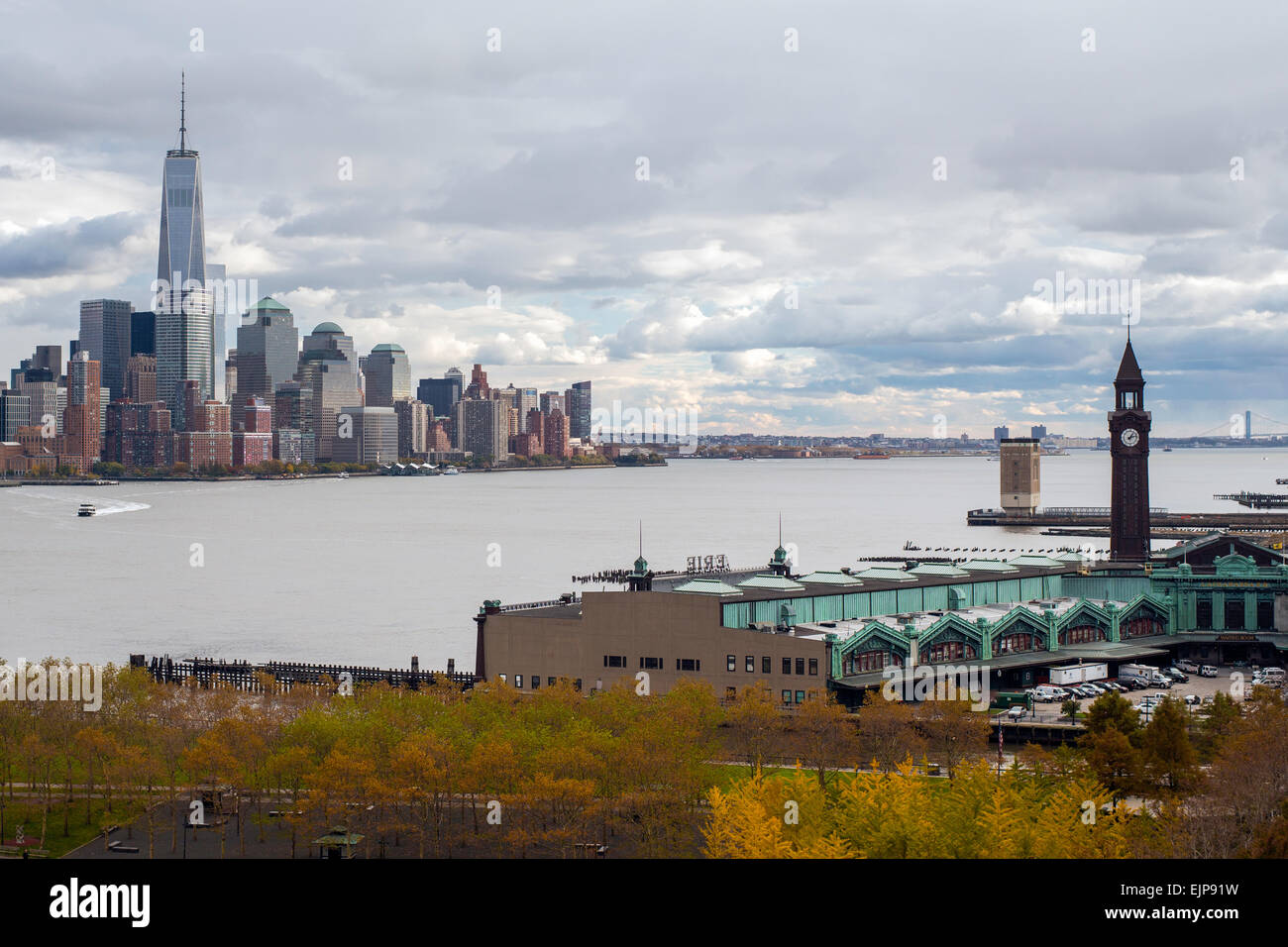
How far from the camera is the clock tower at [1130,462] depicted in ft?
Result: 291

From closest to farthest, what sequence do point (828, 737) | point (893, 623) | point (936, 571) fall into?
point (828, 737)
point (893, 623)
point (936, 571)

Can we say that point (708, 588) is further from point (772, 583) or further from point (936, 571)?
point (936, 571)

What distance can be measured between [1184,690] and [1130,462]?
37.1 meters

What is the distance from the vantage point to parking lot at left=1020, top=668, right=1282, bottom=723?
49.2 metres

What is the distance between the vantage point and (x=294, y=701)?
48.6 m

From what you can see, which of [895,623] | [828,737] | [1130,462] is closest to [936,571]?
[895,623]

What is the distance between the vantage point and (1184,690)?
180ft

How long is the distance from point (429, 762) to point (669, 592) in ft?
60.1

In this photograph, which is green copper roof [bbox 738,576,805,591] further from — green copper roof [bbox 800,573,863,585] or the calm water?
the calm water

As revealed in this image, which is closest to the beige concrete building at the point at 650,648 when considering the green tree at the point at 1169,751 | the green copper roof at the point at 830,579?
the green copper roof at the point at 830,579

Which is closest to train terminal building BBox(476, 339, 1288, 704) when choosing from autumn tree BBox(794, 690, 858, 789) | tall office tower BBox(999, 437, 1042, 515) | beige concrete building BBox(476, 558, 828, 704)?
beige concrete building BBox(476, 558, 828, 704)

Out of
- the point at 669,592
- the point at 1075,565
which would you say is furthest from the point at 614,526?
the point at 669,592

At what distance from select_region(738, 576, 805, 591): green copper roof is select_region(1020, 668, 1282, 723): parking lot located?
975cm
